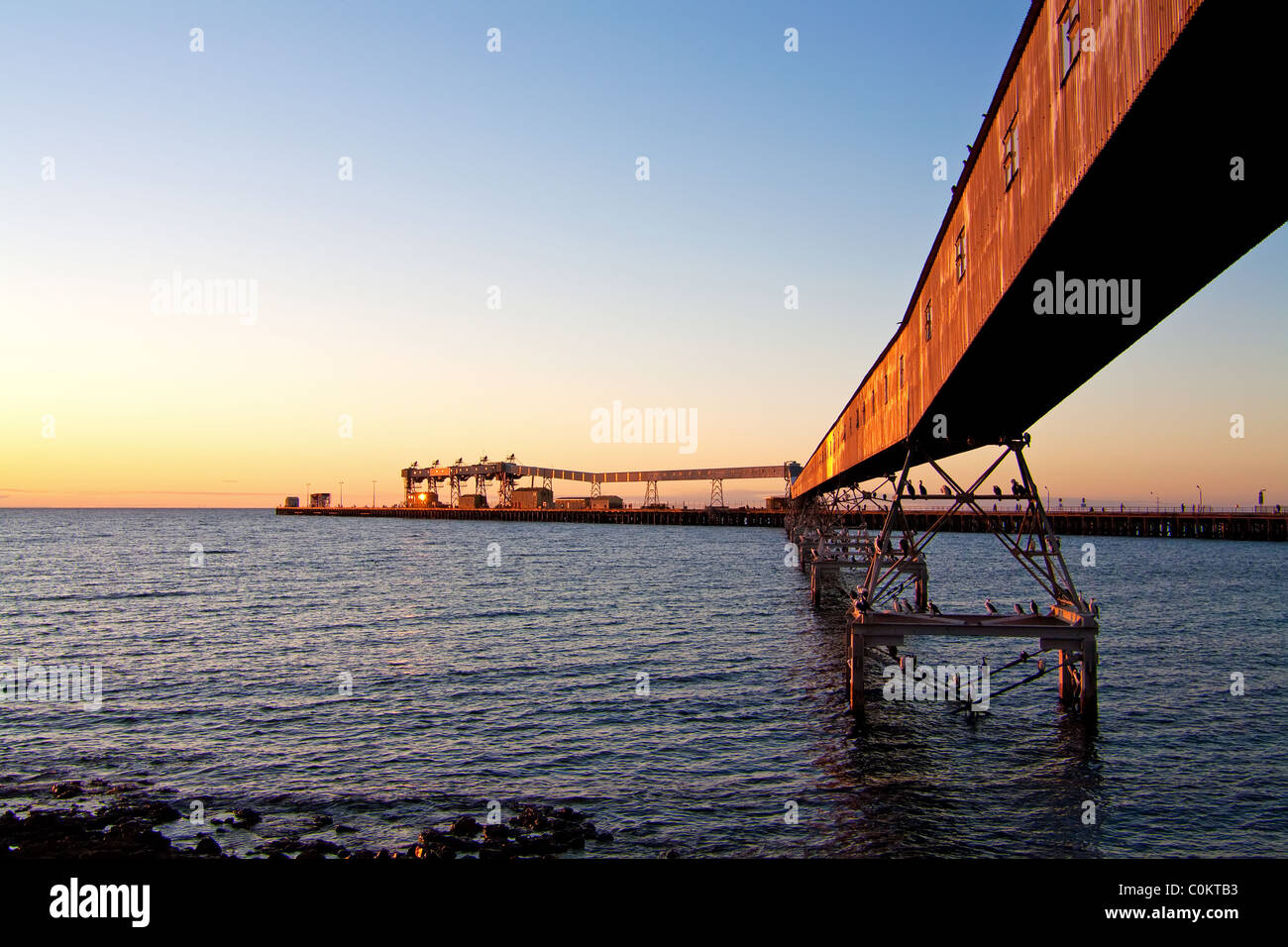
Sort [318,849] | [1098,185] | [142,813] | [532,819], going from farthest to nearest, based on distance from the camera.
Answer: [142,813] → [532,819] → [318,849] → [1098,185]

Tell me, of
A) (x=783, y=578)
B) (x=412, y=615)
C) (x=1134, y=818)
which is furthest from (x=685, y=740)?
(x=783, y=578)

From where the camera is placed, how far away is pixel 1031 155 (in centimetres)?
1112

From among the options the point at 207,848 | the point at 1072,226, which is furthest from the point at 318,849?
the point at 1072,226

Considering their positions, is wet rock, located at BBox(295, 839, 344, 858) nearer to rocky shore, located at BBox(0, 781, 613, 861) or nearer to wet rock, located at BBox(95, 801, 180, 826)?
rocky shore, located at BBox(0, 781, 613, 861)

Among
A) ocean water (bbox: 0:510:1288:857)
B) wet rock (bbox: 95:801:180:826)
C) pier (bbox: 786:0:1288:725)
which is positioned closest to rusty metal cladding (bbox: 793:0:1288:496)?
pier (bbox: 786:0:1288:725)

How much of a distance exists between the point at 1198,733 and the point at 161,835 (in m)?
24.3

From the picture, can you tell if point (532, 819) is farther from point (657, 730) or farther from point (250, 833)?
point (657, 730)

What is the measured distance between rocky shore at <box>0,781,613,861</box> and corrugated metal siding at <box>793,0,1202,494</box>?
1159cm

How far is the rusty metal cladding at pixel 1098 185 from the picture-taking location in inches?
267

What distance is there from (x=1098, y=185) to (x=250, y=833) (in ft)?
54.4

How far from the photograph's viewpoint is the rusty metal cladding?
6.79 metres

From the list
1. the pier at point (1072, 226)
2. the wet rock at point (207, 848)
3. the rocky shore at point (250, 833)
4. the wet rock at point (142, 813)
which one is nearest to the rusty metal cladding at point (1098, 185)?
the pier at point (1072, 226)

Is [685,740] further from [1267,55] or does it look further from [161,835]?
[1267,55]

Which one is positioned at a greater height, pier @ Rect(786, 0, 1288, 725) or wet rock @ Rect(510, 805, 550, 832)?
pier @ Rect(786, 0, 1288, 725)
